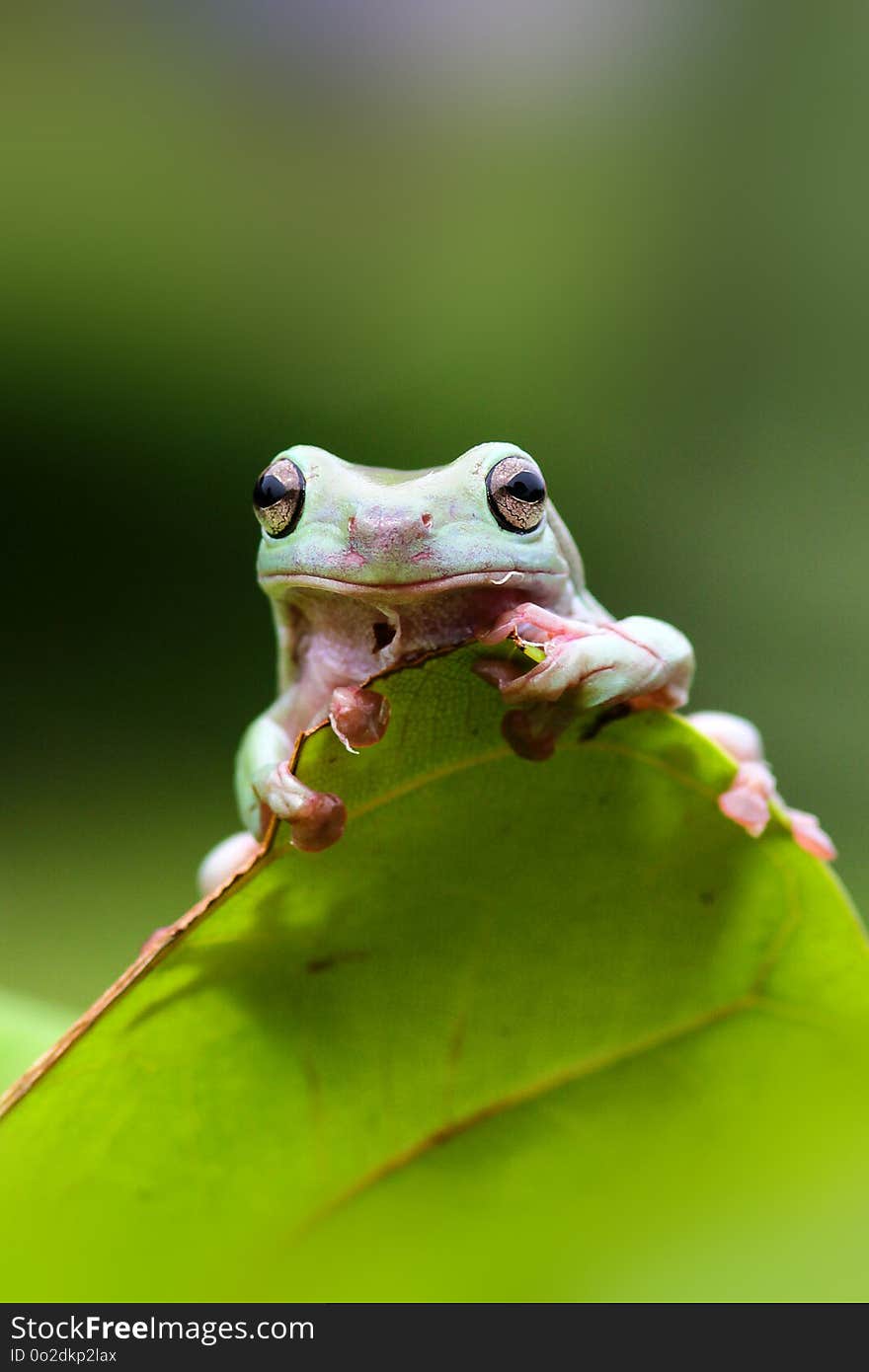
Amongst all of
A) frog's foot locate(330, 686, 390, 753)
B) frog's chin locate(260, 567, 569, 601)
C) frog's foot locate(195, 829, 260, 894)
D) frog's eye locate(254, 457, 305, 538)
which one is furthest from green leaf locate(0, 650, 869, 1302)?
frog's foot locate(195, 829, 260, 894)

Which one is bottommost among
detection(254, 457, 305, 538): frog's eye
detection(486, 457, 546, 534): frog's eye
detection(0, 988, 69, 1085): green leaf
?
detection(0, 988, 69, 1085): green leaf

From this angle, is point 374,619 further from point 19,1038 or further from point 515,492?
point 19,1038

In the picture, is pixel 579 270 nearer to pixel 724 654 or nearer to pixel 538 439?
pixel 538 439

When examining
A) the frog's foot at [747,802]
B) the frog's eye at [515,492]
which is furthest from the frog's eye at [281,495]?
the frog's foot at [747,802]

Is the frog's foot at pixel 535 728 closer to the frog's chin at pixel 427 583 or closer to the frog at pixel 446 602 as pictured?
the frog at pixel 446 602

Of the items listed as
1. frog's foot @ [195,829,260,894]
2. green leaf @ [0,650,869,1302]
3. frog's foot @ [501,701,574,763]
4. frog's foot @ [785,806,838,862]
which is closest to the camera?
green leaf @ [0,650,869,1302]

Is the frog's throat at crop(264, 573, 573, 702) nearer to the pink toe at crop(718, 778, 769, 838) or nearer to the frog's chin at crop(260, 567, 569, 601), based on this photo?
the frog's chin at crop(260, 567, 569, 601)

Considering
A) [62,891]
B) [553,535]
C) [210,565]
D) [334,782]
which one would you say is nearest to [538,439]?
[210,565]
